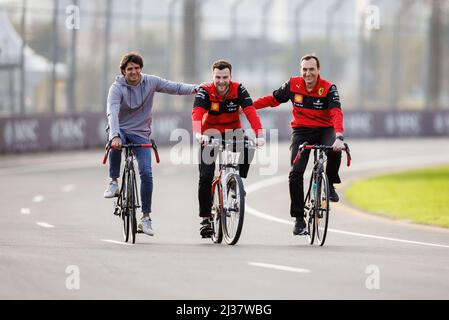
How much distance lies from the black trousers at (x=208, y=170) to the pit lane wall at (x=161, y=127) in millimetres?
18272

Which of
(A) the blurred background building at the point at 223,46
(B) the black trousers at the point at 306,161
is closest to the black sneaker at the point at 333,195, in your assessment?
(B) the black trousers at the point at 306,161

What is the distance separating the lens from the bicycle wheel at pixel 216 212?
13.1m

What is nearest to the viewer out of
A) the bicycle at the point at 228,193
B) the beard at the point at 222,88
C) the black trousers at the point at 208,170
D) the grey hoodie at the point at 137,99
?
the bicycle at the point at 228,193

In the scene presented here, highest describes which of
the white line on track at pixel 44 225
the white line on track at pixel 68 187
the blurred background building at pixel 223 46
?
the blurred background building at pixel 223 46

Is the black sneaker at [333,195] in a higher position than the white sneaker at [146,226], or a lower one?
higher

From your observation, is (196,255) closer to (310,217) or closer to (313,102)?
(310,217)

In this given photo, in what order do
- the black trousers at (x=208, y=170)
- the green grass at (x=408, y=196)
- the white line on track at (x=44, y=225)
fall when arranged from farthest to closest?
the green grass at (x=408, y=196) < the white line on track at (x=44, y=225) < the black trousers at (x=208, y=170)

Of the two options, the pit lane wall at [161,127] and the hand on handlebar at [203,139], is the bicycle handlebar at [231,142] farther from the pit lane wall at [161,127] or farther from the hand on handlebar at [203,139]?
the pit lane wall at [161,127]

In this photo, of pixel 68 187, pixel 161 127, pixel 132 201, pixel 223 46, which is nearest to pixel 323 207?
pixel 132 201

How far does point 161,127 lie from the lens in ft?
122

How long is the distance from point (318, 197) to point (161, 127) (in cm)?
2441

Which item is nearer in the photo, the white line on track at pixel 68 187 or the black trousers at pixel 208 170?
the black trousers at pixel 208 170

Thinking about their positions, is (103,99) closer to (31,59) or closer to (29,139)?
(31,59)

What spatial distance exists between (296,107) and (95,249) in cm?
248
